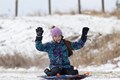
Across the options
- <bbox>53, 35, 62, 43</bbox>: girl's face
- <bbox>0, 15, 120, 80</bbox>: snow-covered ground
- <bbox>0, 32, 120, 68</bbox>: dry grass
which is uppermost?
<bbox>53, 35, 62, 43</bbox>: girl's face

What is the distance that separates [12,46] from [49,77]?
63.0 ft

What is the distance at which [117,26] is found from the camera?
29.1 m

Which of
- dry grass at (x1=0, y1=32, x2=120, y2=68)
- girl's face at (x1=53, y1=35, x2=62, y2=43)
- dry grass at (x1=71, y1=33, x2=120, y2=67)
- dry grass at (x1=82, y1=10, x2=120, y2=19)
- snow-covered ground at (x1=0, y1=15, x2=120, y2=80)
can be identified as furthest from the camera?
dry grass at (x1=82, y1=10, x2=120, y2=19)

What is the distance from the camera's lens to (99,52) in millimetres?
22938

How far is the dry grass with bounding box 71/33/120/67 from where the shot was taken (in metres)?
20.9

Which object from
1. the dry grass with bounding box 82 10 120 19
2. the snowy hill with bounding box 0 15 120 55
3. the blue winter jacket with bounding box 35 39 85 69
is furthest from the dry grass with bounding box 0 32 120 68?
the blue winter jacket with bounding box 35 39 85 69

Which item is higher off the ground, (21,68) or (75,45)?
(75,45)

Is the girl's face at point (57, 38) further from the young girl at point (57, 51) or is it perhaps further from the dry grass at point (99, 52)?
the dry grass at point (99, 52)

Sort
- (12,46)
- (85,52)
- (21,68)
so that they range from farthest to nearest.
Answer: (12,46), (85,52), (21,68)

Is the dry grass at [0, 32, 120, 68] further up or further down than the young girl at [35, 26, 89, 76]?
further down

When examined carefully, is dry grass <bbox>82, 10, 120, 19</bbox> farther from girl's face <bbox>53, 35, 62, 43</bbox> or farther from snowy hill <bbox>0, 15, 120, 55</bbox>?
girl's face <bbox>53, 35, 62, 43</bbox>

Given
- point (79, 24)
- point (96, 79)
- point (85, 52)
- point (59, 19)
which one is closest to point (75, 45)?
point (96, 79)

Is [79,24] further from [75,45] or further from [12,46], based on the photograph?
[75,45]

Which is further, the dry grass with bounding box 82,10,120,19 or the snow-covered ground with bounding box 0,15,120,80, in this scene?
the dry grass with bounding box 82,10,120,19
